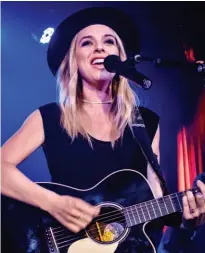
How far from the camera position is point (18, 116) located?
1659mm

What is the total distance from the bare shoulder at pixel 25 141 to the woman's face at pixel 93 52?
296 mm

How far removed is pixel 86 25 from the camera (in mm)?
1756

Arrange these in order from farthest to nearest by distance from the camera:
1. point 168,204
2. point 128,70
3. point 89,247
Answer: point 168,204, point 89,247, point 128,70

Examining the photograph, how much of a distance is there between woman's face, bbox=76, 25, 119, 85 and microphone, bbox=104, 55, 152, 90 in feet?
1.00

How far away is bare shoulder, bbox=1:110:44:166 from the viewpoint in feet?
5.29

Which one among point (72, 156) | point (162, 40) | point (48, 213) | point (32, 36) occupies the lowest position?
point (48, 213)

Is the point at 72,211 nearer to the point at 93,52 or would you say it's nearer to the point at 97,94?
the point at 97,94

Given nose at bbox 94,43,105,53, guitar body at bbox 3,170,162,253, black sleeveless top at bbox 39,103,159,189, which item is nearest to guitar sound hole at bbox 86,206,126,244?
guitar body at bbox 3,170,162,253

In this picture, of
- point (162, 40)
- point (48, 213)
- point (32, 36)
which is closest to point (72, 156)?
point (48, 213)

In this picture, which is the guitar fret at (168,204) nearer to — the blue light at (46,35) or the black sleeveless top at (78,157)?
the black sleeveless top at (78,157)

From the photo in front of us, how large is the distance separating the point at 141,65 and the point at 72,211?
748 millimetres

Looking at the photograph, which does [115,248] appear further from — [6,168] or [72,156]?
[6,168]

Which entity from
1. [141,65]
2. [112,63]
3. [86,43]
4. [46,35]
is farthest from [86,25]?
[112,63]

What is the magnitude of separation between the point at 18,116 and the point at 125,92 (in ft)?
1.64
